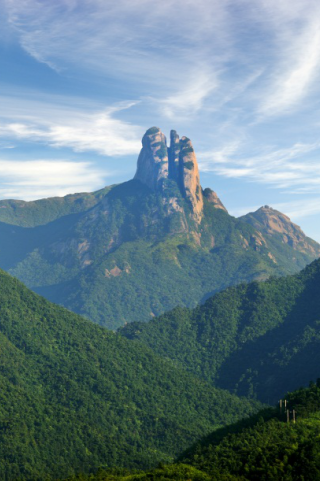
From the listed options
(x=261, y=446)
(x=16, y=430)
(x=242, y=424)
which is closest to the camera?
(x=261, y=446)

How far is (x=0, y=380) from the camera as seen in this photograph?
162500 mm

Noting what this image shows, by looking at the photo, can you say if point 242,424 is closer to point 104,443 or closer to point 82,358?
point 104,443

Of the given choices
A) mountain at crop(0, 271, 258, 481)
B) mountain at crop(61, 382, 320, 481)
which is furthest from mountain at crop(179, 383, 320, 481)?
mountain at crop(0, 271, 258, 481)

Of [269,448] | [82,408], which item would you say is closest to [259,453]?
[269,448]

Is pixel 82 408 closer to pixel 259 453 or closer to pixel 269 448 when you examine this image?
pixel 259 453

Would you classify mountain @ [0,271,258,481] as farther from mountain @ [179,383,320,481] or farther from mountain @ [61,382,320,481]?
mountain @ [179,383,320,481]

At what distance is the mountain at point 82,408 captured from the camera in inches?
5566

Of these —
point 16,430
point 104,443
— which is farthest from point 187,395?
point 16,430

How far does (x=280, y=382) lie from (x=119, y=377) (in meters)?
47.4

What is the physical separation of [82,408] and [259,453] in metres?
82.4

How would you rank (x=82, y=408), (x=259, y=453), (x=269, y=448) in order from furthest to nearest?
1. (x=82, y=408)
2. (x=269, y=448)
3. (x=259, y=453)

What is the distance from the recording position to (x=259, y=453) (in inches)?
3679

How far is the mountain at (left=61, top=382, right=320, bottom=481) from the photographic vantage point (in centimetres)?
8719

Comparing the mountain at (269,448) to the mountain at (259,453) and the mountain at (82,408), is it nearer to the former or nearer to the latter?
the mountain at (259,453)
